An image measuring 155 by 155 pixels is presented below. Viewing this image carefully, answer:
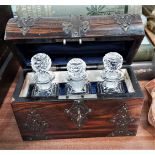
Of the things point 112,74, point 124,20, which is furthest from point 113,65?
point 124,20

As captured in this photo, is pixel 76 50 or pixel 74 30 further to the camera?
pixel 76 50

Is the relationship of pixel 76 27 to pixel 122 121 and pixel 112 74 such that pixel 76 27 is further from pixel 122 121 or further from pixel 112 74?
pixel 122 121

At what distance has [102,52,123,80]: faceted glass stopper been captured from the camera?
744 mm

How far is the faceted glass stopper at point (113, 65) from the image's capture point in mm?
744

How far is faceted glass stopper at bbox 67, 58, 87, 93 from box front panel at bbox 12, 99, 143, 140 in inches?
3.2

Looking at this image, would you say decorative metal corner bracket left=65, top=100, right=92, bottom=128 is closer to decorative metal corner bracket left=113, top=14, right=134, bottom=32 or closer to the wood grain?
the wood grain

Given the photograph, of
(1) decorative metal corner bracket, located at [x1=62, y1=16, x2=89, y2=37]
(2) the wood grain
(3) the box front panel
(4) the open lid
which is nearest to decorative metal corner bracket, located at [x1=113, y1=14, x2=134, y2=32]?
(4) the open lid

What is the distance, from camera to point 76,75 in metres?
0.75

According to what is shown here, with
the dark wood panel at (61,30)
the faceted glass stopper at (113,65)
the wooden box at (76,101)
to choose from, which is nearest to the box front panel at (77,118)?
the wooden box at (76,101)

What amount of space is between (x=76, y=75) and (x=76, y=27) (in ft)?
0.50
